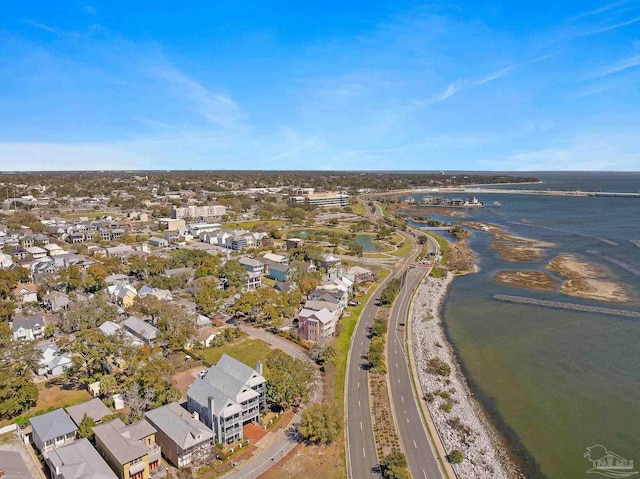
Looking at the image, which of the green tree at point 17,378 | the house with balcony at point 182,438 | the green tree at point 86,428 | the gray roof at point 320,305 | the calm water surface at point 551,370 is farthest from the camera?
the gray roof at point 320,305

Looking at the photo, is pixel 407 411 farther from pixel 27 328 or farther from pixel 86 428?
pixel 27 328

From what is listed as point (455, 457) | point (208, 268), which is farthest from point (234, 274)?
point (455, 457)

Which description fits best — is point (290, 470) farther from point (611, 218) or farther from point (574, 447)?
point (611, 218)

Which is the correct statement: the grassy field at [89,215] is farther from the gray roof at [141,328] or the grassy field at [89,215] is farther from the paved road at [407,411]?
the paved road at [407,411]

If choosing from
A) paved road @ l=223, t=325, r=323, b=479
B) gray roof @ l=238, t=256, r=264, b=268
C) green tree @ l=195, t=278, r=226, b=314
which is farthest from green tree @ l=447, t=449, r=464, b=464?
gray roof @ l=238, t=256, r=264, b=268

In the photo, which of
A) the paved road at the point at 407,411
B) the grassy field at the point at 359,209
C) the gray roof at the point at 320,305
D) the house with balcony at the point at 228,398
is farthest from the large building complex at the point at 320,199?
the house with balcony at the point at 228,398

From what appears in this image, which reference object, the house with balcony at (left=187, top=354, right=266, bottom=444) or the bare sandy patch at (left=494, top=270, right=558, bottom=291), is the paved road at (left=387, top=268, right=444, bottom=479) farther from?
the bare sandy patch at (left=494, top=270, right=558, bottom=291)
